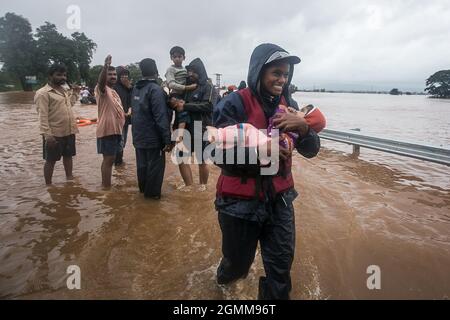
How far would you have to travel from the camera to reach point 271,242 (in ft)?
7.44

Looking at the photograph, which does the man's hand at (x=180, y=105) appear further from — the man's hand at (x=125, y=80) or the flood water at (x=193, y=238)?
the man's hand at (x=125, y=80)

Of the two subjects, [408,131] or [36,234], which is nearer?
[36,234]

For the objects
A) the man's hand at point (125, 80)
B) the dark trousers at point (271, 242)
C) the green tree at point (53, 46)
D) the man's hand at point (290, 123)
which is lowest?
the dark trousers at point (271, 242)

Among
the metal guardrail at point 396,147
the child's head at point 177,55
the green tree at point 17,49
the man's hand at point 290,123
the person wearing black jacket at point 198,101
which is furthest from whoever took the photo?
the green tree at point 17,49

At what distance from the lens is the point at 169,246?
3.45 meters

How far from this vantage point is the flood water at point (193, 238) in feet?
9.00

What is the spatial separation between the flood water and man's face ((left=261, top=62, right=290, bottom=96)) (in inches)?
67.9

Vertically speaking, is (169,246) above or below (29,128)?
below

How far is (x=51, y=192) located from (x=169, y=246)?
2.78m

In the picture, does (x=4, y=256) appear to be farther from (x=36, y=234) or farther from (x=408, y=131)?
(x=408, y=131)

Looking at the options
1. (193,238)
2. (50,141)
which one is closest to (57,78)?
(50,141)

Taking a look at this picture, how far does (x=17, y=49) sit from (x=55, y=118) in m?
60.4

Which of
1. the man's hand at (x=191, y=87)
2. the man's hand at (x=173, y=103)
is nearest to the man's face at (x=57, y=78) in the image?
the man's hand at (x=173, y=103)
